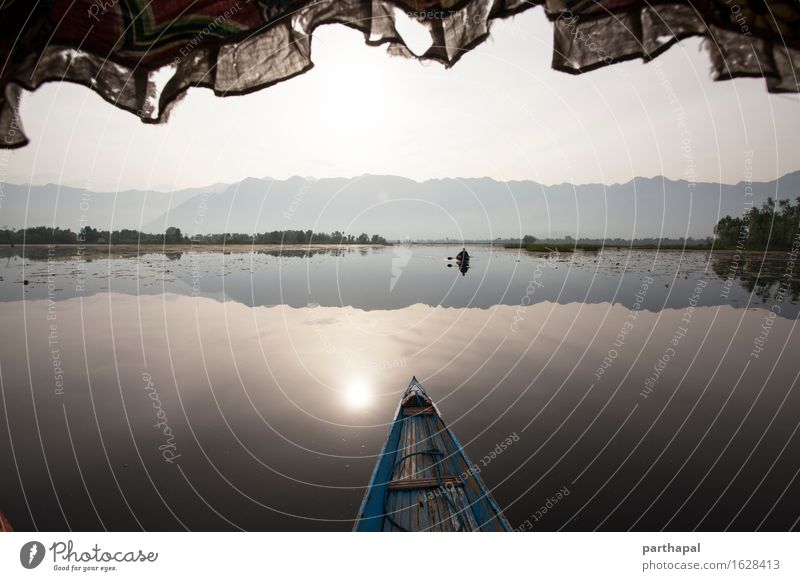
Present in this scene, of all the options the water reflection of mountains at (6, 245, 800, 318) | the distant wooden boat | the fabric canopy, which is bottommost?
the distant wooden boat

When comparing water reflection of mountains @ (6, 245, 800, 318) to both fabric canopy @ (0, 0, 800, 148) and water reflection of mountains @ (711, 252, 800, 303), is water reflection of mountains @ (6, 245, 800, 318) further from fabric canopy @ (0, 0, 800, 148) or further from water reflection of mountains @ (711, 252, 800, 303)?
fabric canopy @ (0, 0, 800, 148)

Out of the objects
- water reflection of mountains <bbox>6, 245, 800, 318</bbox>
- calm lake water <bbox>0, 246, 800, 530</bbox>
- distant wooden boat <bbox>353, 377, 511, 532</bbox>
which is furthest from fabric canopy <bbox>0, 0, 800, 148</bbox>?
water reflection of mountains <bbox>6, 245, 800, 318</bbox>

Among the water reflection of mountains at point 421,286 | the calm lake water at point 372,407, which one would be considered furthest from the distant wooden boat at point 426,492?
the water reflection of mountains at point 421,286

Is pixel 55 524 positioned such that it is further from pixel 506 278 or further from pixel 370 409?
pixel 506 278

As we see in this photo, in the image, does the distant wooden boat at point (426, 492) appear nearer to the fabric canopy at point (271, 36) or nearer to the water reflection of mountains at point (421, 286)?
the fabric canopy at point (271, 36)

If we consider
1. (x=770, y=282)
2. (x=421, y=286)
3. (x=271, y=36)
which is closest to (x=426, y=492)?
(x=271, y=36)

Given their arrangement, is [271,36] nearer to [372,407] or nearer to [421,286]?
[372,407]

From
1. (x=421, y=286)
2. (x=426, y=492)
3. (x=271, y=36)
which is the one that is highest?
(x=271, y=36)
